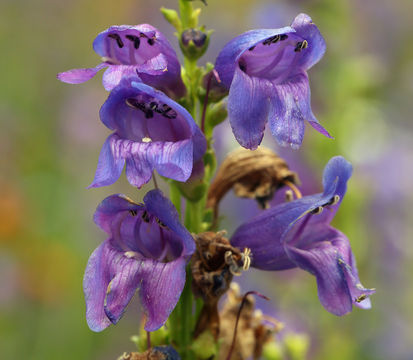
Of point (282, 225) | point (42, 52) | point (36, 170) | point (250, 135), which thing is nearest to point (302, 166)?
point (36, 170)

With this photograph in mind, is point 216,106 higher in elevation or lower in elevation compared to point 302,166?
higher

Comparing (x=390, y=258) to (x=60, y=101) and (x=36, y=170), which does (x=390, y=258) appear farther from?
(x=60, y=101)

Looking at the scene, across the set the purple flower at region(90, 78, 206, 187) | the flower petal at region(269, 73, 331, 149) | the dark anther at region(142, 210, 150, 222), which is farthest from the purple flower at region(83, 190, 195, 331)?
the flower petal at region(269, 73, 331, 149)

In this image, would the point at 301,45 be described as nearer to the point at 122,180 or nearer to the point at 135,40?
the point at 135,40

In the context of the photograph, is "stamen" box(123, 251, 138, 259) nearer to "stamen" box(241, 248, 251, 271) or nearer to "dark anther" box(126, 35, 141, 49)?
"stamen" box(241, 248, 251, 271)

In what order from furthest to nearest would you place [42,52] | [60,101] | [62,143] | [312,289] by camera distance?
[42,52] < [60,101] < [62,143] < [312,289]

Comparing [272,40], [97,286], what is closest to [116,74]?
[272,40]

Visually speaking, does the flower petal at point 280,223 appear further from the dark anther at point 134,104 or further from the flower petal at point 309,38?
the dark anther at point 134,104
